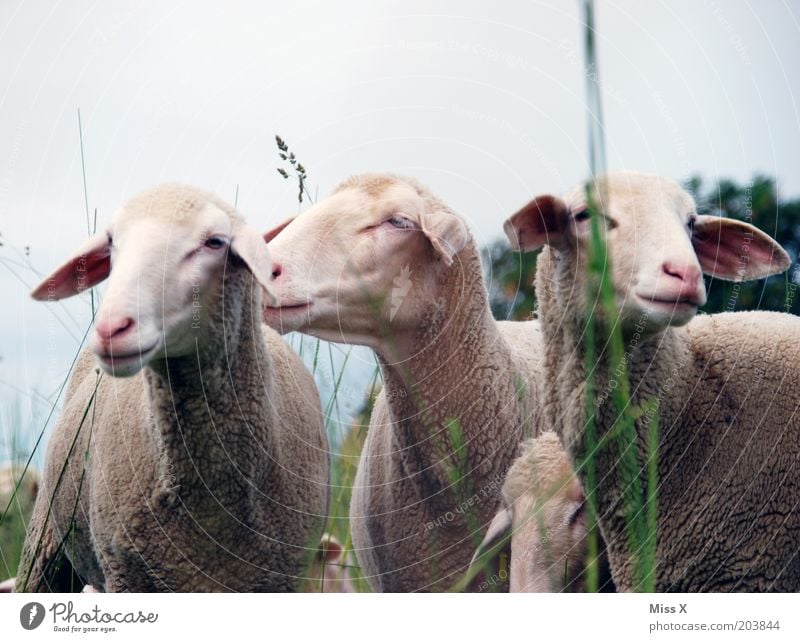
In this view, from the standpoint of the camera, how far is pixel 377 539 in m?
2.99

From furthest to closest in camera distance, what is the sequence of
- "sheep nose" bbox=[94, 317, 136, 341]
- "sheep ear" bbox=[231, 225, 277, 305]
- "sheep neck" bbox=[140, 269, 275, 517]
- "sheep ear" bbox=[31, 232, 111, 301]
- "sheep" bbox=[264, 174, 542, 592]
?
"sheep" bbox=[264, 174, 542, 592] → "sheep neck" bbox=[140, 269, 275, 517] → "sheep ear" bbox=[31, 232, 111, 301] → "sheep ear" bbox=[231, 225, 277, 305] → "sheep nose" bbox=[94, 317, 136, 341]

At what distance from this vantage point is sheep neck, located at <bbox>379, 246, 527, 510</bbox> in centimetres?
290

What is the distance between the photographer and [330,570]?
125 inches

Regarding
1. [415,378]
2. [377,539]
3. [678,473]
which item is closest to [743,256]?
[678,473]

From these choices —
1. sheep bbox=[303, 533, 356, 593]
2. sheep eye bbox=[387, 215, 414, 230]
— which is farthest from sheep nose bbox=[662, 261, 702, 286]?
sheep bbox=[303, 533, 356, 593]

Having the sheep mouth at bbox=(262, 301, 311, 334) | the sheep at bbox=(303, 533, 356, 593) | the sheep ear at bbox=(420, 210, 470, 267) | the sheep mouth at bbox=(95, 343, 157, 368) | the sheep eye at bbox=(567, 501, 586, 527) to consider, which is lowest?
the sheep at bbox=(303, 533, 356, 593)

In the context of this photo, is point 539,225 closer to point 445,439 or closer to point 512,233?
point 512,233

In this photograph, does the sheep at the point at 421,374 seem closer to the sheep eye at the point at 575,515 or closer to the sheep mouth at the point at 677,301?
the sheep eye at the point at 575,515

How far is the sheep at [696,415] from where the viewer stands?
244cm

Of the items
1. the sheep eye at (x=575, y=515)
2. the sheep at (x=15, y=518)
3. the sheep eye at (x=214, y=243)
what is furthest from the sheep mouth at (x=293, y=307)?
the sheep at (x=15, y=518)

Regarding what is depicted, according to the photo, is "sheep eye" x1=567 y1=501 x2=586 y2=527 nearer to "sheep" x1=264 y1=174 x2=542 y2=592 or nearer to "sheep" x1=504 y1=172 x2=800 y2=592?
"sheep" x1=504 y1=172 x2=800 y2=592

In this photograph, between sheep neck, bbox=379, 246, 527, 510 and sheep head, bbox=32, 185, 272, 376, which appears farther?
sheep neck, bbox=379, 246, 527, 510

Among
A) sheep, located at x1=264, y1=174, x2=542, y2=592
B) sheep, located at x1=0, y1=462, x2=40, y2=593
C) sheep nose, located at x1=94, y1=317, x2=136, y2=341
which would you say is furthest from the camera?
sheep, located at x1=0, y1=462, x2=40, y2=593
